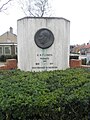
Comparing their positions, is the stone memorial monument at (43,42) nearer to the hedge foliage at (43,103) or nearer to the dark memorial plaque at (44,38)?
the dark memorial plaque at (44,38)

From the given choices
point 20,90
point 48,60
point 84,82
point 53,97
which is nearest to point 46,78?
point 84,82

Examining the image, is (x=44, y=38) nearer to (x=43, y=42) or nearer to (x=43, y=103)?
(x=43, y=42)

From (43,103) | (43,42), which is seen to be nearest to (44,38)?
(43,42)

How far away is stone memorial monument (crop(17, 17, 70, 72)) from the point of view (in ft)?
27.4

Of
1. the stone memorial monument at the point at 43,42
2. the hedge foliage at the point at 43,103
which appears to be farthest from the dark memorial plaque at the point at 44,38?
the hedge foliage at the point at 43,103

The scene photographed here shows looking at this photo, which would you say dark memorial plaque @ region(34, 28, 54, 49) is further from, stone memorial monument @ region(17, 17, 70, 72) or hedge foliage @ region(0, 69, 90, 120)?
hedge foliage @ region(0, 69, 90, 120)

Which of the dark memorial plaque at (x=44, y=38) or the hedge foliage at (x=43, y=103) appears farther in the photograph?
the dark memorial plaque at (x=44, y=38)

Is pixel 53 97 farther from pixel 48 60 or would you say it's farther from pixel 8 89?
pixel 48 60

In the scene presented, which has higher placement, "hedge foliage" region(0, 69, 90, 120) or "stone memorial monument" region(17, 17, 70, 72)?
"stone memorial monument" region(17, 17, 70, 72)

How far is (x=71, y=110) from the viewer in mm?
3586

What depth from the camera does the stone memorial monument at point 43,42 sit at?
329 inches

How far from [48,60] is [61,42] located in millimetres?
843

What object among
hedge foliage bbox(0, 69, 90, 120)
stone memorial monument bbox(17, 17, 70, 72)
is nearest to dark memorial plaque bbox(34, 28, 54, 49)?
stone memorial monument bbox(17, 17, 70, 72)

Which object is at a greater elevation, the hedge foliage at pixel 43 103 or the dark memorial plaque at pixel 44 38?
the dark memorial plaque at pixel 44 38
